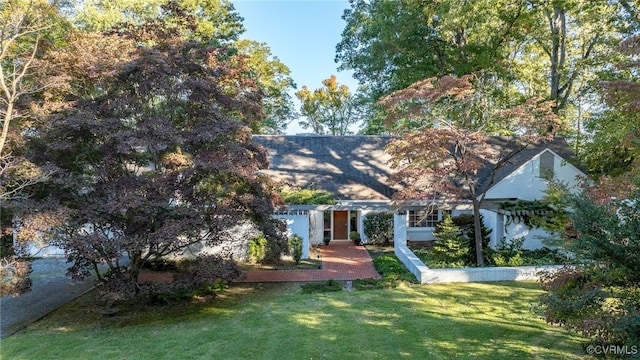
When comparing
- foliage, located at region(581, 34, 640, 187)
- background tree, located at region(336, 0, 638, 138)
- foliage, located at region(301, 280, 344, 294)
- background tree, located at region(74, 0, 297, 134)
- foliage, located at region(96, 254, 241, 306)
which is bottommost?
foliage, located at region(301, 280, 344, 294)

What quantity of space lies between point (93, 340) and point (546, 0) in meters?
23.2

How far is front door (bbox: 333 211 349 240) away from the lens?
2029 centimetres

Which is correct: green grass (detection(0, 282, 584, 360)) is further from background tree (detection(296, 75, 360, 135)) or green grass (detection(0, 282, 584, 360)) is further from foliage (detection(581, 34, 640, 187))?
background tree (detection(296, 75, 360, 135))

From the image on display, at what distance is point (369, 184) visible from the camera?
2069cm

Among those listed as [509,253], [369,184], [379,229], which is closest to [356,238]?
[379,229]

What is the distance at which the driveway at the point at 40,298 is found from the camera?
32.8ft

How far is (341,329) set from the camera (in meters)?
8.20

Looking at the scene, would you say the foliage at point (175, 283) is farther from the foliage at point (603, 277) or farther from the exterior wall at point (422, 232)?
the exterior wall at point (422, 232)

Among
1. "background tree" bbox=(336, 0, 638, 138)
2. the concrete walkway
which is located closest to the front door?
the concrete walkway

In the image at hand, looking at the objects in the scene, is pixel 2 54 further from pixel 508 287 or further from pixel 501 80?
pixel 501 80

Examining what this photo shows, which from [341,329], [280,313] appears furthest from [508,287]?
[280,313]

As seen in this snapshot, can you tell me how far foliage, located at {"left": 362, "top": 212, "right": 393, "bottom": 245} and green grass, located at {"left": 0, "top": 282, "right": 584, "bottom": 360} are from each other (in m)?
7.94

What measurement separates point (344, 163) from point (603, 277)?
56.9 ft

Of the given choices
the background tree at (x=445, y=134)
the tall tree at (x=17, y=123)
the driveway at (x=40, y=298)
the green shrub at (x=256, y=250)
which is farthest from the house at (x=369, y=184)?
the tall tree at (x=17, y=123)
